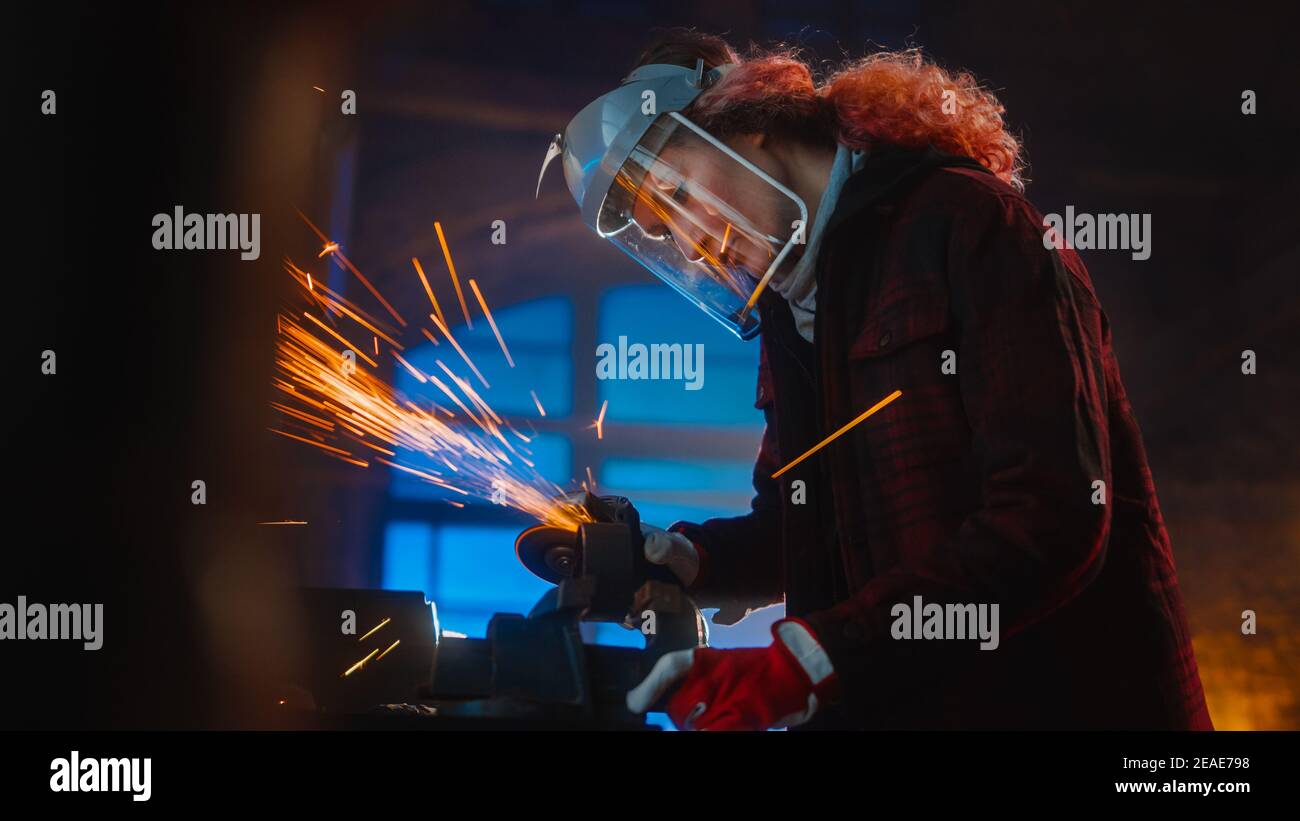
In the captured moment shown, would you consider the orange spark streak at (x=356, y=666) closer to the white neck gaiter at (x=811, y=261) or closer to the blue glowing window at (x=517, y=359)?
the white neck gaiter at (x=811, y=261)

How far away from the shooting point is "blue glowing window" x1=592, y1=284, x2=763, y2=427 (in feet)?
12.9

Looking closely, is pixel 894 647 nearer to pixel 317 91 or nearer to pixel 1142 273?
pixel 317 91

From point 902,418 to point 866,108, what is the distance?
551 mm

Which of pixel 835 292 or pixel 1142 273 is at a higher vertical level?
pixel 1142 273

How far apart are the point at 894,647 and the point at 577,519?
828mm

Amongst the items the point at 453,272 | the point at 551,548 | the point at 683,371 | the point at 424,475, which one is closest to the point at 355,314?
the point at 453,272

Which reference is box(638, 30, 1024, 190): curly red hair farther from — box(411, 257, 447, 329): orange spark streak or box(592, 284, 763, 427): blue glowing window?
box(411, 257, 447, 329): orange spark streak

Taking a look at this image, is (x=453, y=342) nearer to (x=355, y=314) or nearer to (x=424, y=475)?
(x=355, y=314)

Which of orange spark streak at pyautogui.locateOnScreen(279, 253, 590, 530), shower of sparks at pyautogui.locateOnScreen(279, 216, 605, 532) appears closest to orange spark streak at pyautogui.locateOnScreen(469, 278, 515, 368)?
shower of sparks at pyautogui.locateOnScreen(279, 216, 605, 532)

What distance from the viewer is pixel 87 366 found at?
48.4 inches

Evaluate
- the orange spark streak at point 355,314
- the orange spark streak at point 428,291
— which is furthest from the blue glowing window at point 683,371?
the orange spark streak at point 355,314

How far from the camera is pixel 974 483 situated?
1320 mm

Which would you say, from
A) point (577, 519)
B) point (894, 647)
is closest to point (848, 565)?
point (894, 647)

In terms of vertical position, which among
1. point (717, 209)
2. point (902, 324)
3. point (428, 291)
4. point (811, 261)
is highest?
point (428, 291)
